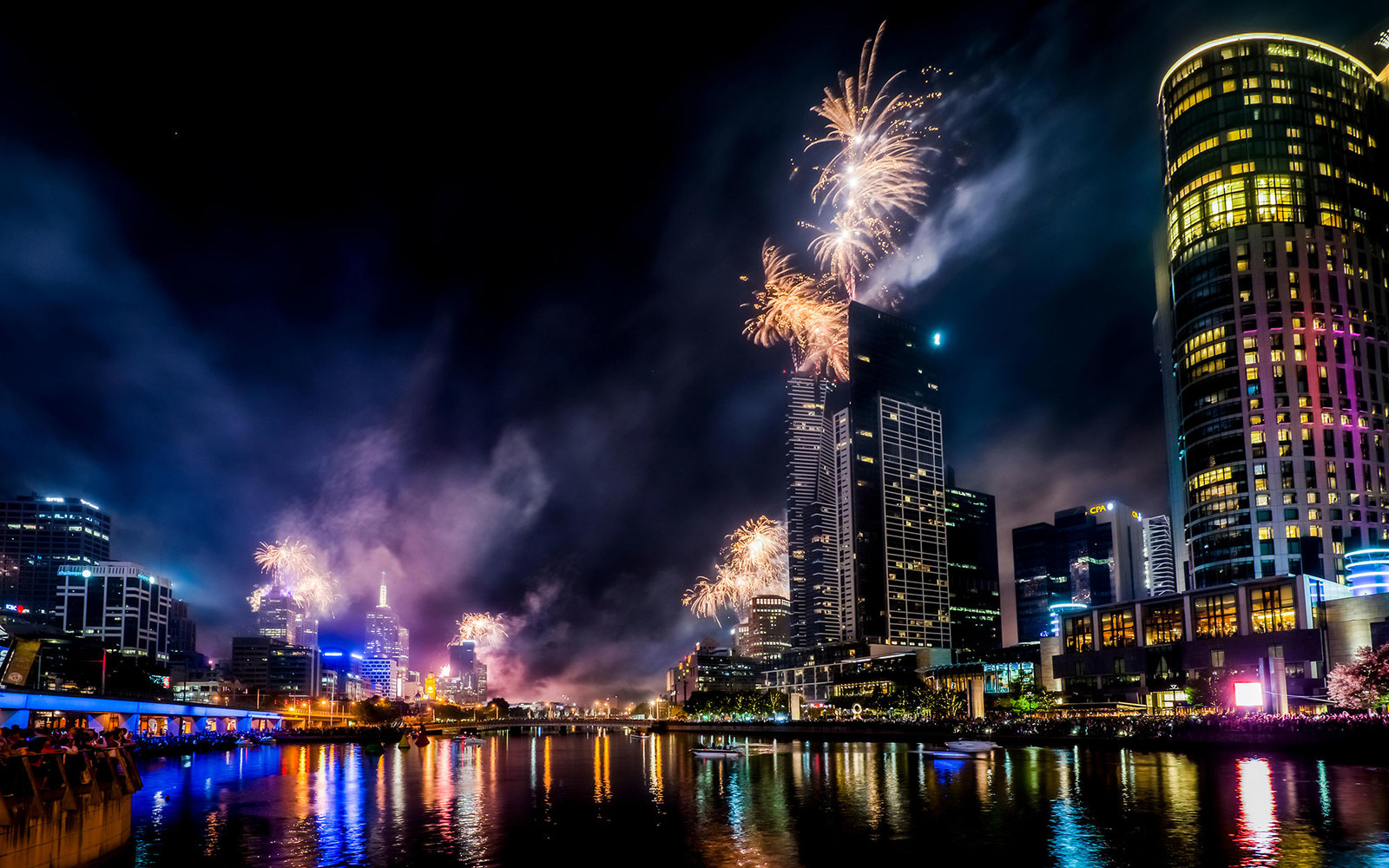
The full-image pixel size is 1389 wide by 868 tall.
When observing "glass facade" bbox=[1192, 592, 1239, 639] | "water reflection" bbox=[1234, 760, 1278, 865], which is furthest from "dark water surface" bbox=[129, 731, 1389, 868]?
"glass facade" bbox=[1192, 592, 1239, 639]

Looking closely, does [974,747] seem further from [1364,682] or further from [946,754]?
[1364,682]

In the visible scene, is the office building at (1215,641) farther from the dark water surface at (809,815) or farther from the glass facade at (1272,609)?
the dark water surface at (809,815)

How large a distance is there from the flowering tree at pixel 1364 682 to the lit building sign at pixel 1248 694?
1217 centimetres

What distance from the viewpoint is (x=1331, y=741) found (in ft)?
330

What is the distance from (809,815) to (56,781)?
44628 millimetres

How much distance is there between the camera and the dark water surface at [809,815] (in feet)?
164

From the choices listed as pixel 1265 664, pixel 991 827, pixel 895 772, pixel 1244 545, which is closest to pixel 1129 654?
pixel 1265 664

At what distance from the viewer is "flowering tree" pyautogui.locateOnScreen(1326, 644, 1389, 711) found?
120 metres

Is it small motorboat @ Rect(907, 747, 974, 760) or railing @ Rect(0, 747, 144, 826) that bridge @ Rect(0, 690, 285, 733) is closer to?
railing @ Rect(0, 747, 144, 826)

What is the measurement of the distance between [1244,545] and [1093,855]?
159 meters

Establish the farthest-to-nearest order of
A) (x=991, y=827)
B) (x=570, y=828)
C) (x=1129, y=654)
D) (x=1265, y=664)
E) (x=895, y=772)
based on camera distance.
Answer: (x=1129, y=654)
(x=1265, y=664)
(x=895, y=772)
(x=570, y=828)
(x=991, y=827)

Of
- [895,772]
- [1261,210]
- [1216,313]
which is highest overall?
[1261,210]

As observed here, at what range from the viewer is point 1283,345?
187 meters

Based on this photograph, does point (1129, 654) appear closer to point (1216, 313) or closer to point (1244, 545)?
point (1244, 545)
